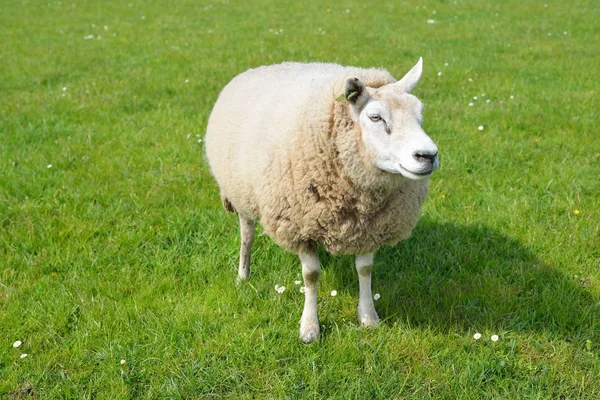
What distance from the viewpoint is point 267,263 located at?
4086 millimetres

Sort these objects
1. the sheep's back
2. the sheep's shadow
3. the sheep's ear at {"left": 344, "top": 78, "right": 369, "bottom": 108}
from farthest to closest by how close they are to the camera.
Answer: the sheep's shadow < the sheep's back < the sheep's ear at {"left": 344, "top": 78, "right": 369, "bottom": 108}

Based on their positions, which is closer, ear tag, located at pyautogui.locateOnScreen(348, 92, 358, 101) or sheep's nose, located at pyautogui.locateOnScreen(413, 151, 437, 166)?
sheep's nose, located at pyautogui.locateOnScreen(413, 151, 437, 166)

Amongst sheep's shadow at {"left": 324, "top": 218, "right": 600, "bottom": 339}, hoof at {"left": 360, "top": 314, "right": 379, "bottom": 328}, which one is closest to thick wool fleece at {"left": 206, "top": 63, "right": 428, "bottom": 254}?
hoof at {"left": 360, "top": 314, "right": 379, "bottom": 328}

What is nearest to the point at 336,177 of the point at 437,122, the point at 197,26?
the point at 437,122

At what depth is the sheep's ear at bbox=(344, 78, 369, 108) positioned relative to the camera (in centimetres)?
272

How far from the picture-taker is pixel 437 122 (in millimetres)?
6215

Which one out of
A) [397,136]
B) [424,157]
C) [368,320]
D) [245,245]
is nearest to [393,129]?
[397,136]

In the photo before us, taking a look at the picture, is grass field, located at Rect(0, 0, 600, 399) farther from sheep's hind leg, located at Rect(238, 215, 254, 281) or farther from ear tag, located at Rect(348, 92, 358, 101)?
ear tag, located at Rect(348, 92, 358, 101)

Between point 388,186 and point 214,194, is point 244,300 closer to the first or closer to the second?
point 388,186

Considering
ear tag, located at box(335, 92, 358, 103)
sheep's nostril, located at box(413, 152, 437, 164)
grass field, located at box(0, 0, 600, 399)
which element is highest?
ear tag, located at box(335, 92, 358, 103)

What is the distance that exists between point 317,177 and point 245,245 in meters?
1.08

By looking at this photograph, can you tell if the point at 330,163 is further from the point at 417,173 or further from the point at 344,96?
the point at 417,173

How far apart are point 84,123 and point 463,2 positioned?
1019 centimetres

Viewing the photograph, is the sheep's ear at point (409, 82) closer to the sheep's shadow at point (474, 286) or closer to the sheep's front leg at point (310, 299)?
the sheep's front leg at point (310, 299)
